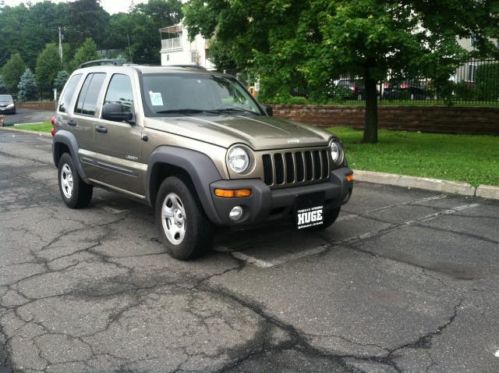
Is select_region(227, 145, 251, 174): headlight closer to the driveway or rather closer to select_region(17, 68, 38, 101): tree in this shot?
the driveway

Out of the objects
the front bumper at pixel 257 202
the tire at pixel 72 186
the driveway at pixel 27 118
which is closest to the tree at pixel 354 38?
the tire at pixel 72 186

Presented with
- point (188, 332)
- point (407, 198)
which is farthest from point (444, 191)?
point (188, 332)

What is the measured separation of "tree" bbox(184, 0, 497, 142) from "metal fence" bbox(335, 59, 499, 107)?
44cm

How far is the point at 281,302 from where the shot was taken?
430cm

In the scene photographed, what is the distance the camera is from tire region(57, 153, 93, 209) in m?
7.42

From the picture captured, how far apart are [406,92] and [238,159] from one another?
38.9ft

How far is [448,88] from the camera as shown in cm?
1230

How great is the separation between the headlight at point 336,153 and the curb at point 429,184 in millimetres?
3412

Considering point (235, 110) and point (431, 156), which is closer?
point (235, 110)

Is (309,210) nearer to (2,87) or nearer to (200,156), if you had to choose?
(200,156)

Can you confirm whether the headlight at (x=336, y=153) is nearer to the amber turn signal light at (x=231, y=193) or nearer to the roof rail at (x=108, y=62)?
the amber turn signal light at (x=231, y=193)

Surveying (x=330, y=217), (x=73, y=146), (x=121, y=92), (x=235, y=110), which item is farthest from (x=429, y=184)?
(x=73, y=146)

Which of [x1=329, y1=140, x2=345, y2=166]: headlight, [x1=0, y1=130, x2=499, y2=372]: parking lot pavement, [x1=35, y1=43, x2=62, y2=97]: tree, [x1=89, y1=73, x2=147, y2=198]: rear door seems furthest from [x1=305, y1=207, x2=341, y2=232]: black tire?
[x1=35, y1=43, x2=62, y2=97]: tree

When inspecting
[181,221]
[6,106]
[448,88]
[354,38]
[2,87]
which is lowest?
[181,221]
